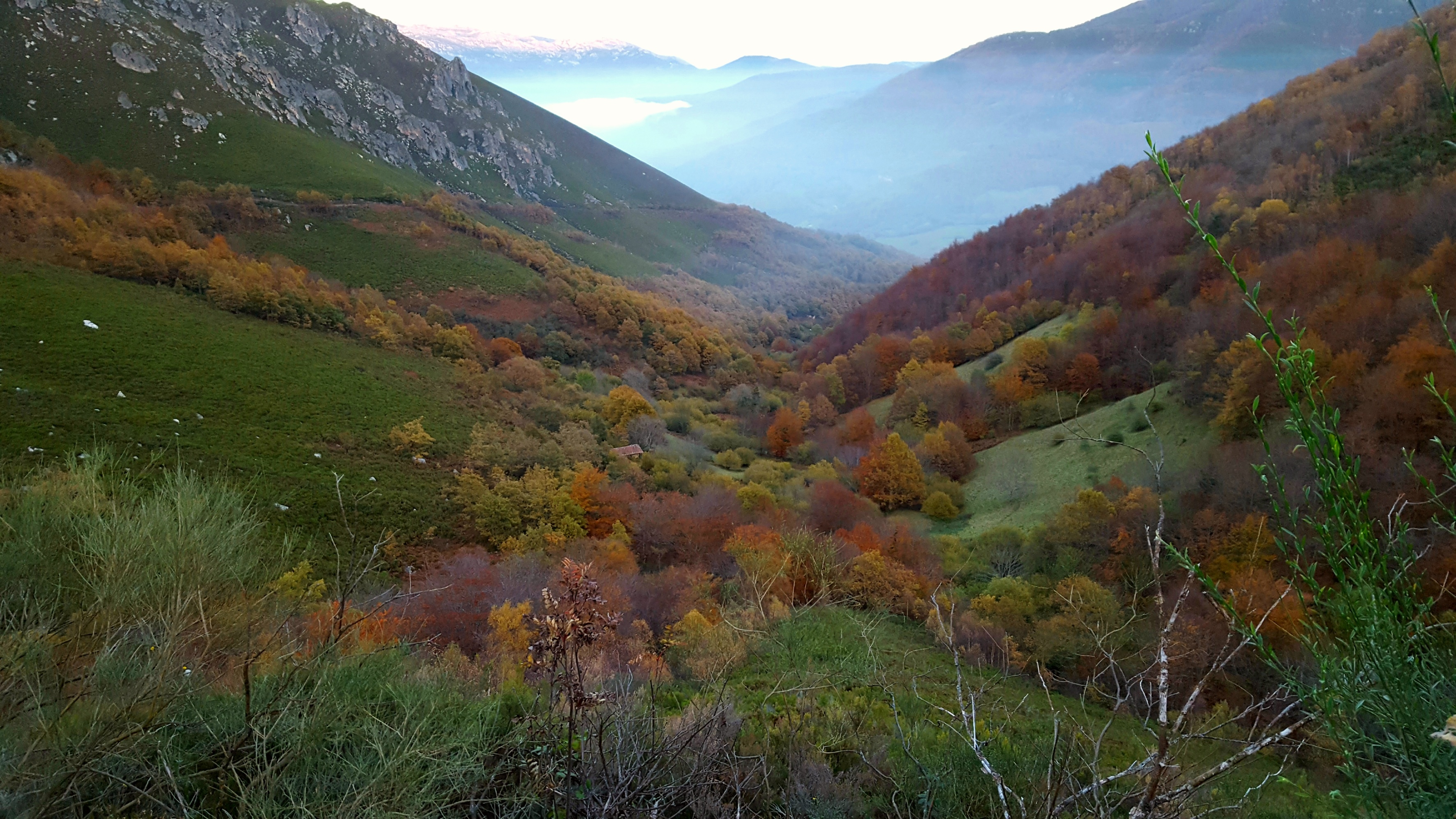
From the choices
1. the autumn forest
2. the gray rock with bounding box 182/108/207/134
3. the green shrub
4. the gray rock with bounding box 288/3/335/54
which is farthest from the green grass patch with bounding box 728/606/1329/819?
the gray rock with bounding box 288/3/335/54

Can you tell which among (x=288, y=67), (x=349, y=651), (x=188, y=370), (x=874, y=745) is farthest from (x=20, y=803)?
(x=288, y=67)

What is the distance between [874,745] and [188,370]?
1200 inches

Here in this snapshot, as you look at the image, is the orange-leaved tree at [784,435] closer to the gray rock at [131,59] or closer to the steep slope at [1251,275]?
the steep slope at [1251,275]

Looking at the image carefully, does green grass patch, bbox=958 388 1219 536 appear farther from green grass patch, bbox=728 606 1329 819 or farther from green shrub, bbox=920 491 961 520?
green grass patch, bbox=728 606 1329 819

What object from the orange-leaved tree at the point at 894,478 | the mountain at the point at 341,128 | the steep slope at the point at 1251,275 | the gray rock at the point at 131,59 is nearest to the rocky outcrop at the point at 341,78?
the gray rock at the point at 131,59

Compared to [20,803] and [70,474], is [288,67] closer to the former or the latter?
[70,474]

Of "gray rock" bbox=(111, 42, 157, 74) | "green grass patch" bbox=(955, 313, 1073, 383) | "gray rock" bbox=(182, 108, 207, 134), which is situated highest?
"gray rock" bbox=(111, 42, 157, 74)

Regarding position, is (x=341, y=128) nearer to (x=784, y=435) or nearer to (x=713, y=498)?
(x=784, y=435)

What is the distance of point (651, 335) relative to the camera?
6203 cm

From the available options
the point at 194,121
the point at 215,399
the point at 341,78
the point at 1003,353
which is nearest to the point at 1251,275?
the point at 1003,353

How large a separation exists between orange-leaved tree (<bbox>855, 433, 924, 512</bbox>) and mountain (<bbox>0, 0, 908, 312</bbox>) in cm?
6302

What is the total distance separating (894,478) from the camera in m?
30.8

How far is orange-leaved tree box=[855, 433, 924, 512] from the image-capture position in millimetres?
30625

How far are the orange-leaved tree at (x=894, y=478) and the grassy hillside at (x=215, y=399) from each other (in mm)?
19662
